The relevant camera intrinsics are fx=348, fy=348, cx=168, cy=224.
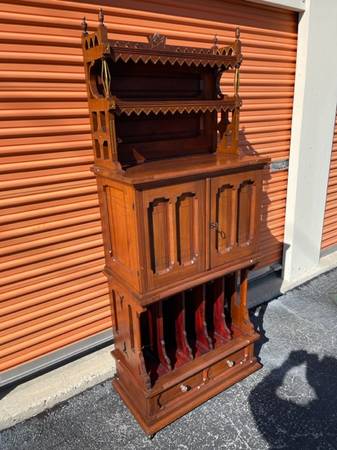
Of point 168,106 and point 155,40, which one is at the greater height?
point 155,40

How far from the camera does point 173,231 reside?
2.37 m

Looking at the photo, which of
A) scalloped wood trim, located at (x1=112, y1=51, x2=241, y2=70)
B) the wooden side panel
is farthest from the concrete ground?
scalloped wood trim, located at (x1=112, y1=51, x2=241, y2=70)

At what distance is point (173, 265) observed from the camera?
2.45m

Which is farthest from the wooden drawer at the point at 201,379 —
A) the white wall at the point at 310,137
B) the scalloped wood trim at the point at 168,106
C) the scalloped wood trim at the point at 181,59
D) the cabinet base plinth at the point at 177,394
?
the scalloped wood trim at the point at 181,59

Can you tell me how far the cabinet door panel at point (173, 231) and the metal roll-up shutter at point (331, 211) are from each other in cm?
326

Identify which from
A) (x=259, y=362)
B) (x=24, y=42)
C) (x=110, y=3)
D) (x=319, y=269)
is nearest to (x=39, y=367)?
(x=259, y=362)

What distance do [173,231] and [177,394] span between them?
140 centimetres

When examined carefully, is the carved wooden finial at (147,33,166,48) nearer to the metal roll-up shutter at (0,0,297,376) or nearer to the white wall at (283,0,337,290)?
the metal roll-up shutter at (0,0,297,376)

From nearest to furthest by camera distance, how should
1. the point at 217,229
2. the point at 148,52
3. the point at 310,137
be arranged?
the point at 148,52
the point at 217,229
the point at 310,137

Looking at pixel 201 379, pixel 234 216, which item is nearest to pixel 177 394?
pixel 201 379

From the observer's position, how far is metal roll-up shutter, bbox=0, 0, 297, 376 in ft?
7.97

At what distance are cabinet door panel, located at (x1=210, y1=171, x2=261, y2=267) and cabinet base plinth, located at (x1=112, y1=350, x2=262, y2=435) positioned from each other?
102 centimetres

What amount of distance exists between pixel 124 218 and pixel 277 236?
285 cm

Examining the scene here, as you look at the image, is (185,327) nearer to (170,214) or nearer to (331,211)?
(170,214)
